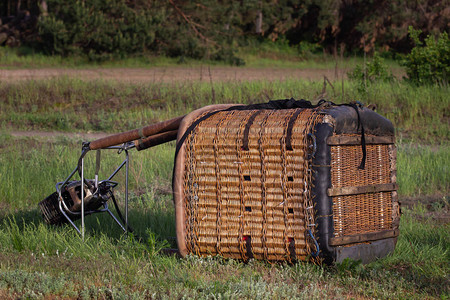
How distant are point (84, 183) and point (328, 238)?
6.24 ft

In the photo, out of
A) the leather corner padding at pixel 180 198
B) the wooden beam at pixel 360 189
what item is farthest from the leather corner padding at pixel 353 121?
the leather corner padding at pixel 180 198

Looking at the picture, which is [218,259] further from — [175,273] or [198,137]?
[198,137]

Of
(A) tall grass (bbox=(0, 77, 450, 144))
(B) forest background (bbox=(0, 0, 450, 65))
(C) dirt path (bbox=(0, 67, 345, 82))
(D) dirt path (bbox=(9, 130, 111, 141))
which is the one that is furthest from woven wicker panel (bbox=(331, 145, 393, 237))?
(B) forest background (bbox=(0, 0, 450, 65))

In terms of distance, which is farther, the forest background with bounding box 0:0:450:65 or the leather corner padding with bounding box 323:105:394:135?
the forest background with bounding box 0:0:450:65

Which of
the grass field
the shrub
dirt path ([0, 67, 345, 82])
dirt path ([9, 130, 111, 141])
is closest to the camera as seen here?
the grass field

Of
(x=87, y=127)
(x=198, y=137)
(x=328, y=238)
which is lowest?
(x=87, y=127)

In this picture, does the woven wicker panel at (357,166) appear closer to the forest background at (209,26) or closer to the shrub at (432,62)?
the shrub at (432,62)

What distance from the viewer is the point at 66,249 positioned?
449 centimetres

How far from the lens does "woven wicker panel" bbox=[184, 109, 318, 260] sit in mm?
3779

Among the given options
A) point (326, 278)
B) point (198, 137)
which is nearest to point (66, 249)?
point (198, 137)

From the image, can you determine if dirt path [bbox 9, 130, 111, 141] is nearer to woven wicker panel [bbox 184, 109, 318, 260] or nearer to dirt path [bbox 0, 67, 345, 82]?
dirt path [bbox 0, 67, 345, 82]

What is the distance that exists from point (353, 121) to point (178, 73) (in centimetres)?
1771

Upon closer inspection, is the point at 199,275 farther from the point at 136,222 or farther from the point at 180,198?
the point at 136,222

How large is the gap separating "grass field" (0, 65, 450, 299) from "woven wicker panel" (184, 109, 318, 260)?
18 centimetres
